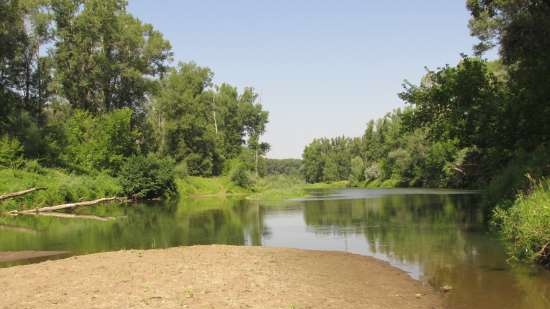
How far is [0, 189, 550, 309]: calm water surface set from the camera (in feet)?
42.4

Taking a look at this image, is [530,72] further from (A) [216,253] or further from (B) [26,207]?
(B) [26,207]

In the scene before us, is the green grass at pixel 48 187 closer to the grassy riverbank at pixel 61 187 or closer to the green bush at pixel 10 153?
the grassy riverbank at pixel 61 187

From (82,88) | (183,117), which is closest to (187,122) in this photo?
(183,117)

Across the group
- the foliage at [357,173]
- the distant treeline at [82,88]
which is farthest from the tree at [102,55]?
the foliage at [357,173]

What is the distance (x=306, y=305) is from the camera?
34.4 feet

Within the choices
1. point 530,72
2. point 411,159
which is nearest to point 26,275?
point 530,72

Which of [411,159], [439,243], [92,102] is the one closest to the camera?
[439,243]

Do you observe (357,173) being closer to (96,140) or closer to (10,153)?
(96,140)

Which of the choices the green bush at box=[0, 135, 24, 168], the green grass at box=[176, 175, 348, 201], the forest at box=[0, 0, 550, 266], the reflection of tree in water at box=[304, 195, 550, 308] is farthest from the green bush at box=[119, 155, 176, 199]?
the reflection of tree in water at box=[304, 195, 550, 308]

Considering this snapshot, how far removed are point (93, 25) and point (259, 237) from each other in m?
52.0

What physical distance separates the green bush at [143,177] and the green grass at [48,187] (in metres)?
4.15

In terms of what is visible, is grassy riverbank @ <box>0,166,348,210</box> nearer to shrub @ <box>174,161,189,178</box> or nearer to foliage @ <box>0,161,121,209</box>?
foliage @ <box>0,161,121,209</box>

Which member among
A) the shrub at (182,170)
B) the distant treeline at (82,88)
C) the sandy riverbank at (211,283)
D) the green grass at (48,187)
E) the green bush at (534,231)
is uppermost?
the distant treeline at (82,88)

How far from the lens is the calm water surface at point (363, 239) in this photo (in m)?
12.9
